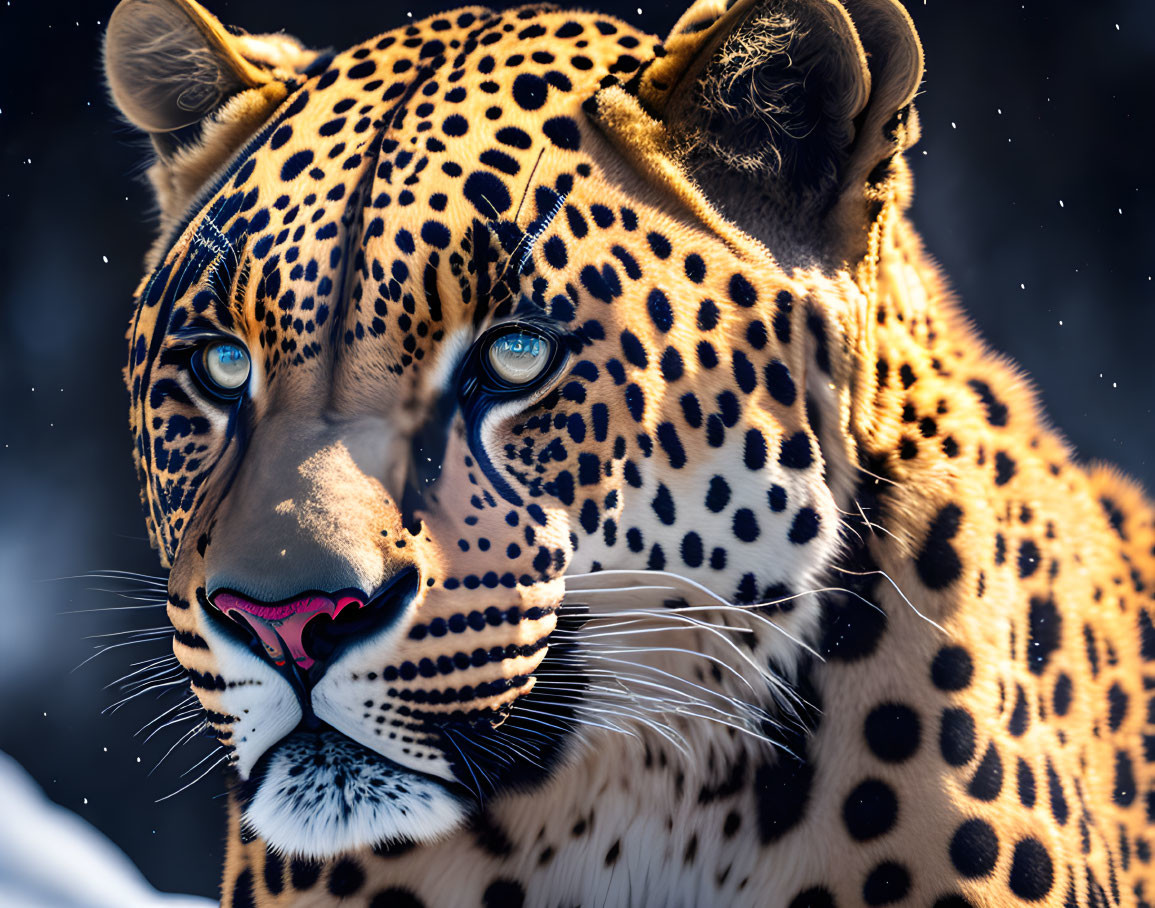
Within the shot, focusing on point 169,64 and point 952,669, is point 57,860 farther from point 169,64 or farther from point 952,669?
point 952,669

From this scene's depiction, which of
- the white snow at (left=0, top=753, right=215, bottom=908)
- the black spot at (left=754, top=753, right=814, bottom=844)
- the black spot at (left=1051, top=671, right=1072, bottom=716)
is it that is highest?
the black spot at (left=1051, top=671, right=1072, bottom=716)

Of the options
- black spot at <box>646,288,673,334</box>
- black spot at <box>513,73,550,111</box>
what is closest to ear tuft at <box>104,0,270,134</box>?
black spot at <box>513,73,550,111</box>

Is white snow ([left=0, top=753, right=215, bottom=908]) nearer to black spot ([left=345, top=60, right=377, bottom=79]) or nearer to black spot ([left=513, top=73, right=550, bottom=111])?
black spot ([left=345, top=60, right=377, bottom=79])

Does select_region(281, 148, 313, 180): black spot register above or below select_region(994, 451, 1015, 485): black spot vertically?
below

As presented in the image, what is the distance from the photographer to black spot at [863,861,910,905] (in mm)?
1838

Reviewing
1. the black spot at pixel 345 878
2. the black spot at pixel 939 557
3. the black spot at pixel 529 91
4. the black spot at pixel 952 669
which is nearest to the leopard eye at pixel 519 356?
the black spot at pixel 529 91

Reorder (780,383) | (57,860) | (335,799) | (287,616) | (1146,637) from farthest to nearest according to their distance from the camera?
(57,860)
(1146,637)
(780,383)
(335,799)
(287,616)

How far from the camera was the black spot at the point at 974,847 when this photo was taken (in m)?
1.82

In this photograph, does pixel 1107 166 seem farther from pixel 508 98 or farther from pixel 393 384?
pixel 393 384

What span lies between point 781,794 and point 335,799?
767mm

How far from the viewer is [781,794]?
1.90 meters

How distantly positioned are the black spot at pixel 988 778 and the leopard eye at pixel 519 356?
3.25ft

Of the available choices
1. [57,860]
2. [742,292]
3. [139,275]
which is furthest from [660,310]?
[57,860]

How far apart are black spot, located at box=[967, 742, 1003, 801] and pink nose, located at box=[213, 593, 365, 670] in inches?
42.5
